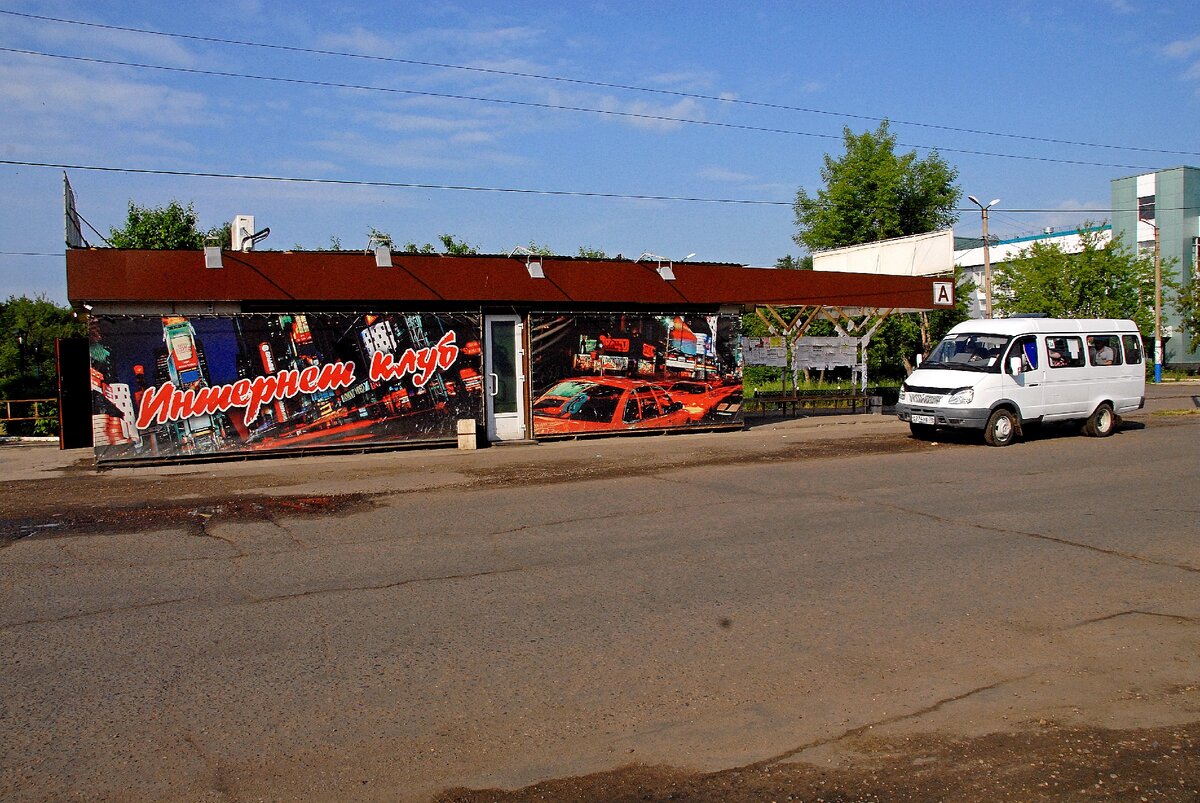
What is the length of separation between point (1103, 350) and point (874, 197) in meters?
38.4

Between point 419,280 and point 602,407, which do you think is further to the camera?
point 602,407

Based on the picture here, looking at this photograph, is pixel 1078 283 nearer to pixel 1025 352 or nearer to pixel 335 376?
pixel 1025 352

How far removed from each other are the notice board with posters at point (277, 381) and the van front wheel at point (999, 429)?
32.6 ft

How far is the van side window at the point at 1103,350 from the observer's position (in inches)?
710

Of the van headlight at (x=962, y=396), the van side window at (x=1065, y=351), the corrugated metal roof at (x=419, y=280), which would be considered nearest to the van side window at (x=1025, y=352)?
the van side window at (x=1065, y=351)

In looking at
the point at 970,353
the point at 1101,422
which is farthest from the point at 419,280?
the point at 1101,422

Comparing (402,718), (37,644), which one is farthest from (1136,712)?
(37,644)

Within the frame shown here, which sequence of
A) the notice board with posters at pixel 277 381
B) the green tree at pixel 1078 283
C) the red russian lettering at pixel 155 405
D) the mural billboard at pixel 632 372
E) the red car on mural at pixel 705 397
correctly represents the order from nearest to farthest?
1. the notice board with posters at pixel 277 381
2. the red russian lettering at pixel 155 405
3. the mural billboard at pixel 632 372
4. the red car on mural at pixel 705 397
5. the green tree at pixel 1078 283

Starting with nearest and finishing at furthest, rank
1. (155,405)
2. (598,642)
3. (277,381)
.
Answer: (598,642), (155,405), (277,381)

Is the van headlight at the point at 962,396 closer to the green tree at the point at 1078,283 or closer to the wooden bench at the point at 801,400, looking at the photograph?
the wooden bench at the point at 801,400

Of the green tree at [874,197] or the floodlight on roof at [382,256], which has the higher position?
the green tree at [874,197]

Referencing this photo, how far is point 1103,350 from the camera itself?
719 inches

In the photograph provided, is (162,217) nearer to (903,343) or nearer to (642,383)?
(642,383)

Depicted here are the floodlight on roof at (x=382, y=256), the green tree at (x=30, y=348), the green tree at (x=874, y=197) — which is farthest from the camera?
the green tree at (x=874, y=197)
